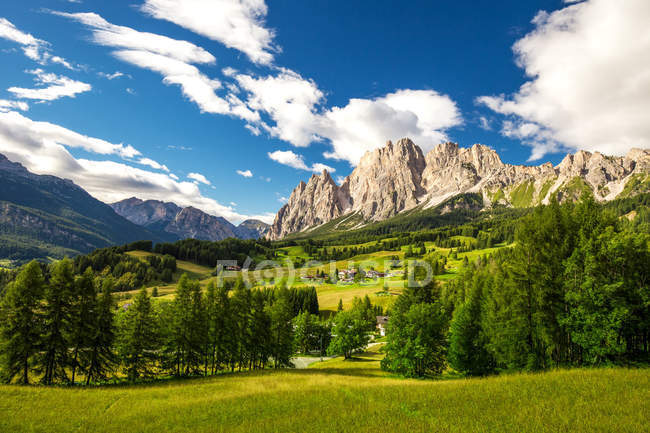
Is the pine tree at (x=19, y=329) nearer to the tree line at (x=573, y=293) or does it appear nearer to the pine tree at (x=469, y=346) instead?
the tree line at (x=573, y=293)

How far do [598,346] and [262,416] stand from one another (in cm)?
2320

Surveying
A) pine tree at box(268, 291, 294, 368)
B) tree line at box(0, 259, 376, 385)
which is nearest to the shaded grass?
tree line at box(0, 259, 376, 385)

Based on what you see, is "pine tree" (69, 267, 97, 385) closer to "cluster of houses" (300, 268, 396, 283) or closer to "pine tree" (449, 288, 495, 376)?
"pine tree" (449, 288, 495, 376)

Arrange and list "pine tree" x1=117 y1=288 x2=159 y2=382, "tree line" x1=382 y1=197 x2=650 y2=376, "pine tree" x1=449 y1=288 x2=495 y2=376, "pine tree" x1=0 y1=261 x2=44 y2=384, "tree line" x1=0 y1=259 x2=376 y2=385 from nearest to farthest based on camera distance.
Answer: "tree line" x1=382 y1=197 x2=650 y2=376 < "pine tree" x1=0 y1=261 x2=44 y2=384 < "tree line" x1=0 y1=259 x2=376 y2=385 < "pine tree" x1=117 y1=288 x2=159 y2=382 < "pine tree" x1=449 y1=288 x2=495 y2=376

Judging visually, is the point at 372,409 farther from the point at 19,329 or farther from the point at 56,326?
the point at 19,329

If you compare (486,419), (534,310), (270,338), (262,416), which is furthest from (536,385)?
(270,338)

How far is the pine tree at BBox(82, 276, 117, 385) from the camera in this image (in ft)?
102

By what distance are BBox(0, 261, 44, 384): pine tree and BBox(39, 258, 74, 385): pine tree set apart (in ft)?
2.60

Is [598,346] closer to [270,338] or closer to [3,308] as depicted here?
[270,338]

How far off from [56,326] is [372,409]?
31286 mm

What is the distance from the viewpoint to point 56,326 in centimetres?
2952

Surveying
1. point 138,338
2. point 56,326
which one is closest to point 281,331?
point 138,338

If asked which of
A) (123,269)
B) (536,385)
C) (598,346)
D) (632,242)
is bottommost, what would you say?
A: (123,269)

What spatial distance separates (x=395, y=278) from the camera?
160m
